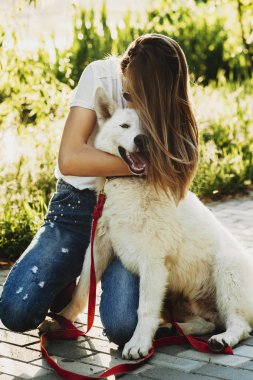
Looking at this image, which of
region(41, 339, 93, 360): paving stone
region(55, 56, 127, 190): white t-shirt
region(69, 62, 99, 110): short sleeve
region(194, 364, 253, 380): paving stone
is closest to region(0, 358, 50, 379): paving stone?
region(41, 339, 93, 360): paving stone

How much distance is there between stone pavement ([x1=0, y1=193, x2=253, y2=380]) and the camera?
3.20m

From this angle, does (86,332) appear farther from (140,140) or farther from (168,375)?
(140,140)

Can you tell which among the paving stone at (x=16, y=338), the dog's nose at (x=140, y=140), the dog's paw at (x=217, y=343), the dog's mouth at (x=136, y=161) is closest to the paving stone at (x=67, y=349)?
the paving stone at (x=16, y=338)

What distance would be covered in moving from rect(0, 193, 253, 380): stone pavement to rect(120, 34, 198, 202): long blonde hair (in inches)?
31.6

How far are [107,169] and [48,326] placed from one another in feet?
3.01

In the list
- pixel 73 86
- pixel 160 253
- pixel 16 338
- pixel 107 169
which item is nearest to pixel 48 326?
pixel 16 338

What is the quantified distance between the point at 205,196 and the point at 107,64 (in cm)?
338

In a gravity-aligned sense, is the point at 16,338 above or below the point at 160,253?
below

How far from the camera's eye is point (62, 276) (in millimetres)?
3801

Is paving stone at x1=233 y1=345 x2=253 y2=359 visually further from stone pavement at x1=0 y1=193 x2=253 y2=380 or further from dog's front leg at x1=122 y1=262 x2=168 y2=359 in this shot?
dog's front leg at x1=122 y1=262 x2=168 y2=359

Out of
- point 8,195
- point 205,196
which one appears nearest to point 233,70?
point 205,196

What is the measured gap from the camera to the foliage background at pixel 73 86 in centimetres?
610

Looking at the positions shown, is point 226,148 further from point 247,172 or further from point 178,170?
point 178,170

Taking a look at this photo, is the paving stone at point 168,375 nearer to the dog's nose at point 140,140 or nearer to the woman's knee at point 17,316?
the woman's knee at point 17,316
